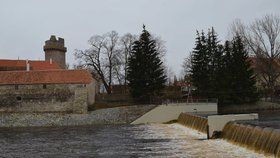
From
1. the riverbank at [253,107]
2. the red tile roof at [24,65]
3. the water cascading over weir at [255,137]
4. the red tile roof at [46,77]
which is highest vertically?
the red tile roof at [24,65]

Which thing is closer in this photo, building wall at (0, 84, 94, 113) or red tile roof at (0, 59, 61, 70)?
building wall at (0, 84, 94, 113)

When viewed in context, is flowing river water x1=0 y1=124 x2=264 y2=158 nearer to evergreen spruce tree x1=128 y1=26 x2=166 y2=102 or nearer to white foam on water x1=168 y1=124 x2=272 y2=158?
white foam on water x1=168 y1=124 x2=272 y2=158

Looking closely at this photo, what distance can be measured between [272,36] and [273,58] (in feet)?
9.41

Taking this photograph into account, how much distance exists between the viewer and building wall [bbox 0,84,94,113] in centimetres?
4684

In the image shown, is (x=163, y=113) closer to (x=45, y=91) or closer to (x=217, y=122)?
(x=45, y=91)

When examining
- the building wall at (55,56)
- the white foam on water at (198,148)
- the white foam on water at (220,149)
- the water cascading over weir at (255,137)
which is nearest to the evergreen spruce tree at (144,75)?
the white foam on water at (198,148)

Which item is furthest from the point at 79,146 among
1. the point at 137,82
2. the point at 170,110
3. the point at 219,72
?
the point at 219,72

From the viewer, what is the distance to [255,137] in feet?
69.3

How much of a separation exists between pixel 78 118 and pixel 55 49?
1278 inches

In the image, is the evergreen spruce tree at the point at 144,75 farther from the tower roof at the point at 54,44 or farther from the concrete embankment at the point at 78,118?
the tower roof at the point at 54,44

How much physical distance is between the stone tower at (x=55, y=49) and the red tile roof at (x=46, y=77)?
23139 millimetres

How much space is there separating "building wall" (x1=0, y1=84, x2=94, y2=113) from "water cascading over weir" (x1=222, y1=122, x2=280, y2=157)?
78.8ft

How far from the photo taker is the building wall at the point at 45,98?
154ft

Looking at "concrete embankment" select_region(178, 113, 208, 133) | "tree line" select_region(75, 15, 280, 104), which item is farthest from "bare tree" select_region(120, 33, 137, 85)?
"concrete embankment" select_region(178, 113, 208, 133)
